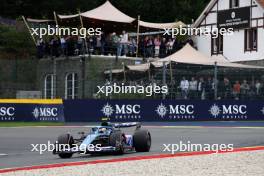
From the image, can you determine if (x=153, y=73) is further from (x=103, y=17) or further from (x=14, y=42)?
(x=14, y=42)

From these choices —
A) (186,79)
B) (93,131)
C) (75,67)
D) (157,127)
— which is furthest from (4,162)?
(75,67)

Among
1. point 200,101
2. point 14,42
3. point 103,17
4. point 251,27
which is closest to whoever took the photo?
point 200,101

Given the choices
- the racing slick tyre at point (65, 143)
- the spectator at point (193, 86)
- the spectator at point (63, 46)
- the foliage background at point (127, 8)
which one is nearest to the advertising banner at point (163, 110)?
the spectator at point (193, 86)

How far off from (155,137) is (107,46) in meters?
17.9

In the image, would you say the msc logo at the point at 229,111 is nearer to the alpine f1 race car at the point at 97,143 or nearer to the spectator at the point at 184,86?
the spectator at the point at 184,86


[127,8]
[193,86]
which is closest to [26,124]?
[193,86]

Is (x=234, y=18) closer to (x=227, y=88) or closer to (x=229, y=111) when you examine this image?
(x=229, y=111)

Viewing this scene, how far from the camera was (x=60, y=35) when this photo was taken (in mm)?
43125

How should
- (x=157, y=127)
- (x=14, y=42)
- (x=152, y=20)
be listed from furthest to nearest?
1. (x=152, y=20)
2. (x=14, y=42)
3. (x=157, y=127)

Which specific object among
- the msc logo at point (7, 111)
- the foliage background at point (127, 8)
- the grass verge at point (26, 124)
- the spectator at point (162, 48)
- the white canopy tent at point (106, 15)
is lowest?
the grass verge at point (26, 124)

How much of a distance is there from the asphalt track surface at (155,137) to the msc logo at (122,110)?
126 centimetres

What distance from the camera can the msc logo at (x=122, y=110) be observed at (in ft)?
113

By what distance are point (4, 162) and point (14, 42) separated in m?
35.1

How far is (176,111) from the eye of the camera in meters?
34.3
